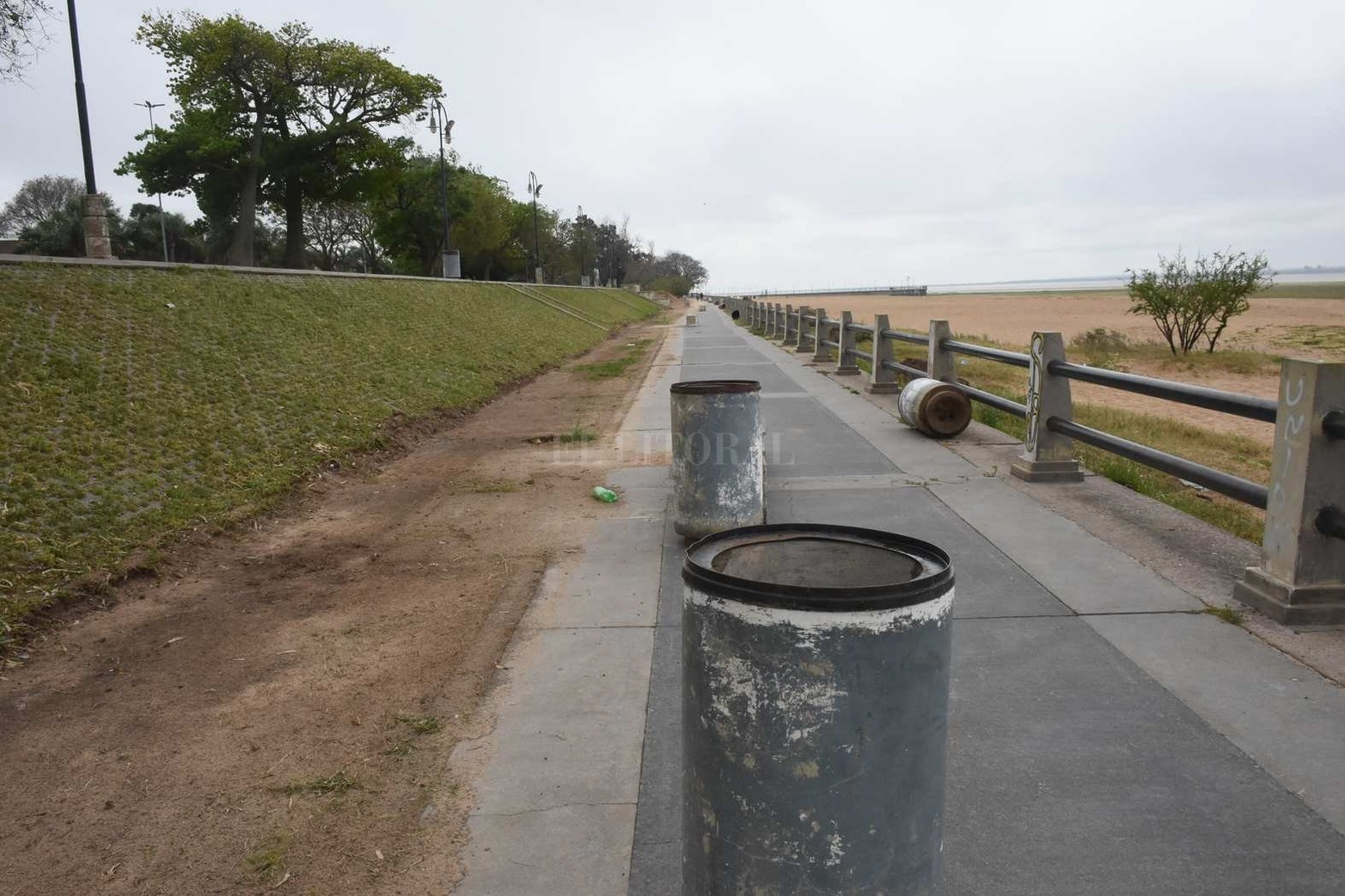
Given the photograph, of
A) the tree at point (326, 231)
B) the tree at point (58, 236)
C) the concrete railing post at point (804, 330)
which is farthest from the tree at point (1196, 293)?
the tree at point (326, 231)

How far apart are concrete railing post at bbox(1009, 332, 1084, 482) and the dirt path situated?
3.66m

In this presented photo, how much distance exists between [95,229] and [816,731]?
20.4 m

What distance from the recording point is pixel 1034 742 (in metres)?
3.26

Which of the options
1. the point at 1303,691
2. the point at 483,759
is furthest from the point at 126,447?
the point at 1303,691

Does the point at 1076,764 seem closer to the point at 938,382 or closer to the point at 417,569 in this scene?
the point at 417,569

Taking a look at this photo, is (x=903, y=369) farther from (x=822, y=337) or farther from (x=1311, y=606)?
(x=1311, y=606)

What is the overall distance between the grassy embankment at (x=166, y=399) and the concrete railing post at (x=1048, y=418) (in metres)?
6.28

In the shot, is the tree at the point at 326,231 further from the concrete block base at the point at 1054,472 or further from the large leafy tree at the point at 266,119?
the concrete block base at the point at 1054,472

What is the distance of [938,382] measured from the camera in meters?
9.61

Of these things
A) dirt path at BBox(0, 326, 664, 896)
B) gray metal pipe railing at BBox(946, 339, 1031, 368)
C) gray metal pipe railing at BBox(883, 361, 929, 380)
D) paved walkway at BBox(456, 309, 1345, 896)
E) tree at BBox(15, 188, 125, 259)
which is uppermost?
tree at BBox(15, 188, 125, 259)

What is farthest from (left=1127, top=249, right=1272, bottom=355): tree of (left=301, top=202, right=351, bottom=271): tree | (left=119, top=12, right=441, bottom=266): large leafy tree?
(left=301, top=202, right=351, bottom=271): tree

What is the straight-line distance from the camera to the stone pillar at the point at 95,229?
58.0 ft

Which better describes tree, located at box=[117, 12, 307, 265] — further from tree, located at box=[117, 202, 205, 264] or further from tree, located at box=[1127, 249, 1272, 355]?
tree, located at box=[1127, 249, 1272, 355]

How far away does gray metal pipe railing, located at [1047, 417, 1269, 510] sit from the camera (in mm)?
4891
